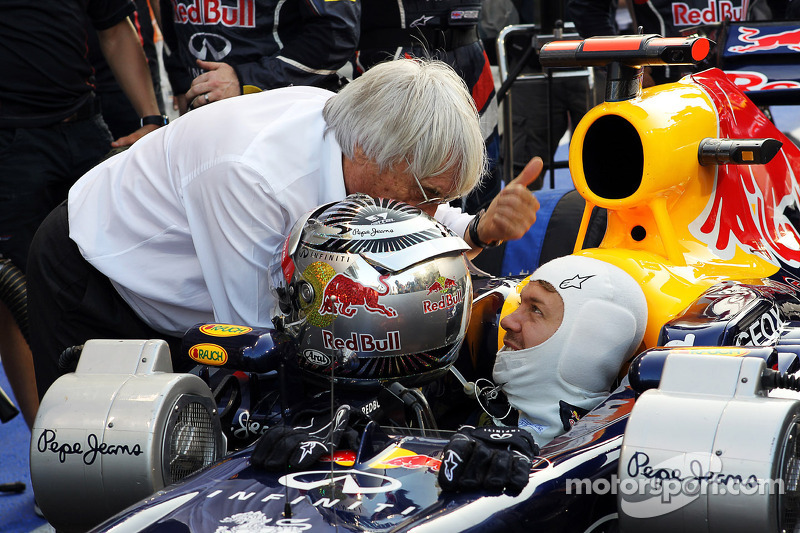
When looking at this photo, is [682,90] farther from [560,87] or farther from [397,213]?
[560,87]

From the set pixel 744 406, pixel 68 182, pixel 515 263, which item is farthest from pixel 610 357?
pixel 68 182

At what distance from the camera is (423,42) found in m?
3.65

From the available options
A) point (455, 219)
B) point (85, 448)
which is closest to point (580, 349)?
point (455, 219)

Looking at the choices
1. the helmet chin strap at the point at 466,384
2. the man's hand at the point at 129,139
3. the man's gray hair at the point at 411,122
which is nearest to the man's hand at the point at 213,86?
the man's hand at the point at 129,139

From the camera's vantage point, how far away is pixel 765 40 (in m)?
2.73

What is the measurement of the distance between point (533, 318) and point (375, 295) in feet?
1.27

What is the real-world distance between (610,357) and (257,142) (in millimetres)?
855

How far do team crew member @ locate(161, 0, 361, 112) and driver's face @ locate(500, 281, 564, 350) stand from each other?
51.3 inches

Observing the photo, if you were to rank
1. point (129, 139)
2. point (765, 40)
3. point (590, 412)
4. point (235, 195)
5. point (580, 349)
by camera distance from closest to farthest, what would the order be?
1. point (590, 412)
2. point (580, 349)
3. point (235, 195)
4. point (765, 40)
5. point (129, 139)

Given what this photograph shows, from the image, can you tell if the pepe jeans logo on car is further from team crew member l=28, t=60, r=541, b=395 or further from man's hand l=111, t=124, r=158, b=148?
man's hand l=111, t=124, r=158, b=148

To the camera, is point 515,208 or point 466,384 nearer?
point 466,384

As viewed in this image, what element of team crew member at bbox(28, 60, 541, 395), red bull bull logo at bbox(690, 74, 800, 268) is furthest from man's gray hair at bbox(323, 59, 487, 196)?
red bull bull logo at bbox(690, 74, 800, 268)

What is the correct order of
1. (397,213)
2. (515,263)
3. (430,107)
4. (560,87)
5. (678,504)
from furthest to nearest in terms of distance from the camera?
(560,87) < (515,263) < (430,107) < (397,213) < (678,504)

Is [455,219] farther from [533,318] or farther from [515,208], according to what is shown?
[533,318]
